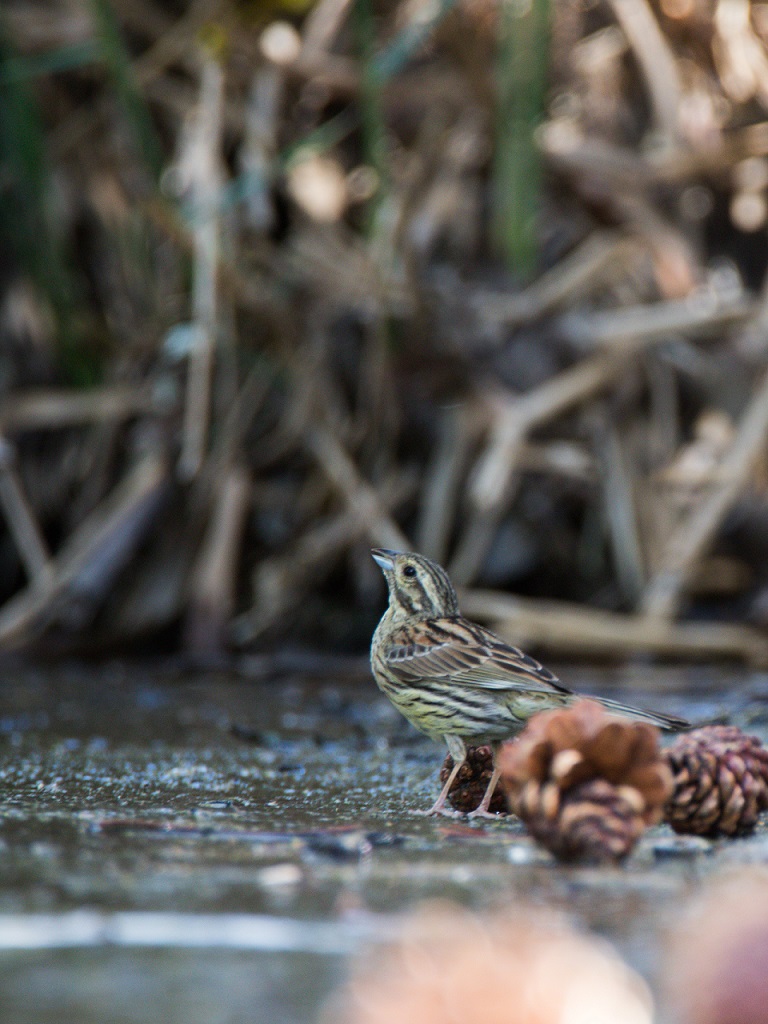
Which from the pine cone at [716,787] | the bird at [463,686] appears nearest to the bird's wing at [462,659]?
the bird at [463,686]

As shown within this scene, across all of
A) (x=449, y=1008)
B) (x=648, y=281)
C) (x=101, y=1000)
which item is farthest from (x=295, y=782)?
(x=648, y=281)

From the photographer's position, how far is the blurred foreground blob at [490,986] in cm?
98

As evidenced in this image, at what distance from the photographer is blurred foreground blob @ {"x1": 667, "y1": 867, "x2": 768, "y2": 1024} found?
1067mm

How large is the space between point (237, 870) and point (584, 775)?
51 centimetres

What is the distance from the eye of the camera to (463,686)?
3025 mm

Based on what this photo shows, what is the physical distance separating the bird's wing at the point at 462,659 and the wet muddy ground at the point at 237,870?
24 cm

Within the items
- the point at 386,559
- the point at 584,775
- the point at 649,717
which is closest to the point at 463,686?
the point at 649,717

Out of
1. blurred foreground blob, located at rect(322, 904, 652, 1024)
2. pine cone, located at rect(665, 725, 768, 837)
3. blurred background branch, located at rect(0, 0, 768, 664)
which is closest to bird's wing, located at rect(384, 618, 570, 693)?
pine cone, located at rect(665, 725, 768, 837)

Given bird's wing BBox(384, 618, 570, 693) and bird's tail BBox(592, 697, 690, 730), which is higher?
bird's tail BBox(592, 697, 690, 730)

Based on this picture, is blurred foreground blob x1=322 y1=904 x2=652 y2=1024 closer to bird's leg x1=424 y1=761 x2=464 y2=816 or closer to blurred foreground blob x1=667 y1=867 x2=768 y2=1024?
blurred foreground blob x1=667 y1=867 x2=768 y2=1024

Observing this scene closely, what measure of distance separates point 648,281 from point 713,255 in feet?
2.66

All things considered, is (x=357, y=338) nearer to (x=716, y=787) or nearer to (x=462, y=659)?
(x=462, y=659)

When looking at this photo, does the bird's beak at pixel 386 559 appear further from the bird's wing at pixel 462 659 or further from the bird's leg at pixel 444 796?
the bird's leg at pixel 444 796

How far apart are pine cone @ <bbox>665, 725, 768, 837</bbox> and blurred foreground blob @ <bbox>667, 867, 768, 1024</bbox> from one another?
33.5 inches
